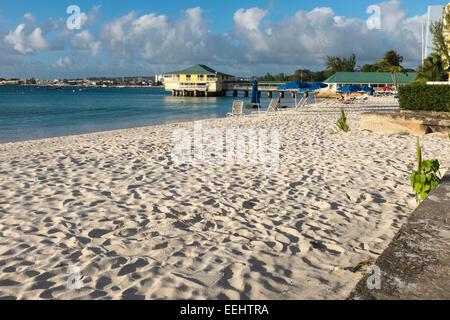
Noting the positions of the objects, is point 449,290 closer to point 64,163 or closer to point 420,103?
point 64,163

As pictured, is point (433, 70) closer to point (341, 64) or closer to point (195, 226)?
point (195, 226)

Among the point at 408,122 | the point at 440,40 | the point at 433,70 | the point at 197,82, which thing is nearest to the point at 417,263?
the point at 408,122

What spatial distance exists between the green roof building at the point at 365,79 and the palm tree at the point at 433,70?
168ft

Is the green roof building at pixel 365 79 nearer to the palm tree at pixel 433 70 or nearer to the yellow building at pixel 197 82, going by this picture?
the yellow building at pixel 197 82

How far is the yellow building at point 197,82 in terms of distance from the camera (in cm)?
7369

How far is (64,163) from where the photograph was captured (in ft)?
21.3

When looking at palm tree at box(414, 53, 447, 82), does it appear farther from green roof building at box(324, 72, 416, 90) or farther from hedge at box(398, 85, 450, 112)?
green roof building at box(324, 72, 416, 90)

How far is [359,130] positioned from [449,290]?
9.27 metres

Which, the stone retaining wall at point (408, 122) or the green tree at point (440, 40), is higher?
the green tree at point (440, 40)

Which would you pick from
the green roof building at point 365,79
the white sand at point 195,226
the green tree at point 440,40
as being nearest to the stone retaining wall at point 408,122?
the white sand at point 195,226

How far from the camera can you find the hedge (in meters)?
9.72

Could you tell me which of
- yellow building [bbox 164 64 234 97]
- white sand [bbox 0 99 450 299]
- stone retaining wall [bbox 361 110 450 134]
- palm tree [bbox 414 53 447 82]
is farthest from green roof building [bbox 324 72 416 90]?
white sand [bbox 0 99 450 299]

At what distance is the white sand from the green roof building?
60183 millimetres
